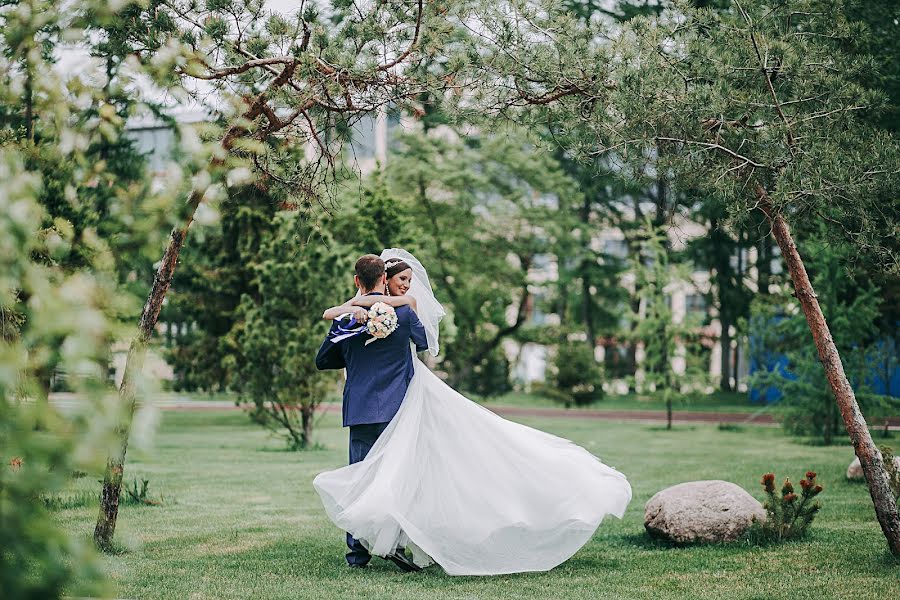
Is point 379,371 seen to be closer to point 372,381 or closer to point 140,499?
point 372,381

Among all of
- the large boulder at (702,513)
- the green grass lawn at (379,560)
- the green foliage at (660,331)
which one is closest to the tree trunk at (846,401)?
the green grass lawn at (379,560)

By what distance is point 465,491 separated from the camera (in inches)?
273

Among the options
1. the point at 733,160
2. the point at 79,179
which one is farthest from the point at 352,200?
the point at 79,179

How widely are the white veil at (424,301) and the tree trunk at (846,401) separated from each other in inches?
102

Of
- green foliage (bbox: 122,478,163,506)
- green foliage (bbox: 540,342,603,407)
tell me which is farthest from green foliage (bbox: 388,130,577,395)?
green foliage (bbox: 122,478,163,506)

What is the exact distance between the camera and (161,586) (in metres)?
6.46

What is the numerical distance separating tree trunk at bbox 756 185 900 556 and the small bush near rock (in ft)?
2.21

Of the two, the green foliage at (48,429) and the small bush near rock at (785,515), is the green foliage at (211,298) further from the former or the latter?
the green foliage at (48,429)

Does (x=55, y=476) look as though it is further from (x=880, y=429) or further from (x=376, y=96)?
(x=880, y=429)

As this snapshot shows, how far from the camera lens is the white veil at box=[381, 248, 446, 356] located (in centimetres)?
757

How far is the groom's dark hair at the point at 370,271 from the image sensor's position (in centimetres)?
733

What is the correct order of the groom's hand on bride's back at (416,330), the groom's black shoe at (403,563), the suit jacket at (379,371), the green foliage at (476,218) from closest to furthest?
the groom's black shoe at (403,563)
the suit jacket at (379,371)
the groom's hand on bride's back at (416,330)
the green foliage at (476,218)

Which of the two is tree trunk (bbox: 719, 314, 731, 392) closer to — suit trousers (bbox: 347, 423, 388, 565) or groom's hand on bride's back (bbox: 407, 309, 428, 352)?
groom's hand on bride's back (bbox: 407, 309, 428, 352)

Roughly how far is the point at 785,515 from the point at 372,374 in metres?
3.73
